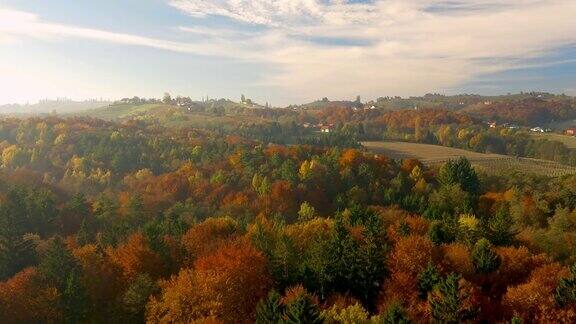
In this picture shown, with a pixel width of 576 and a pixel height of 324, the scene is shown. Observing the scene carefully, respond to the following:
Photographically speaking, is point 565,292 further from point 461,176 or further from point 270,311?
point 461,176

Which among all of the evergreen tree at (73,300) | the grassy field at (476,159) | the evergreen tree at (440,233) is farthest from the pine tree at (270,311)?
the grassy field at (476,159)

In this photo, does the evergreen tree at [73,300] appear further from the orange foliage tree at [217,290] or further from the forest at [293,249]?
the orange foliage tree at [217,290]

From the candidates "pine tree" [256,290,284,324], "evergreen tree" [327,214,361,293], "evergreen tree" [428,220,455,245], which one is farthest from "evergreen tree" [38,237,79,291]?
"evergreen tree" [428,220,455,245]

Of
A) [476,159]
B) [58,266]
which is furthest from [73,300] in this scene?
[476,159]

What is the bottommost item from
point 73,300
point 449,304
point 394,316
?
point 73,300

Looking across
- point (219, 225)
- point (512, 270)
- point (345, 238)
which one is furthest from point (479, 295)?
point (219, 225)

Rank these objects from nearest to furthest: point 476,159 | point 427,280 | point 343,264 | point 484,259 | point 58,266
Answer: point 427,280 → point 58,266 → point 343,264 → point 484,259 → point 476,159
